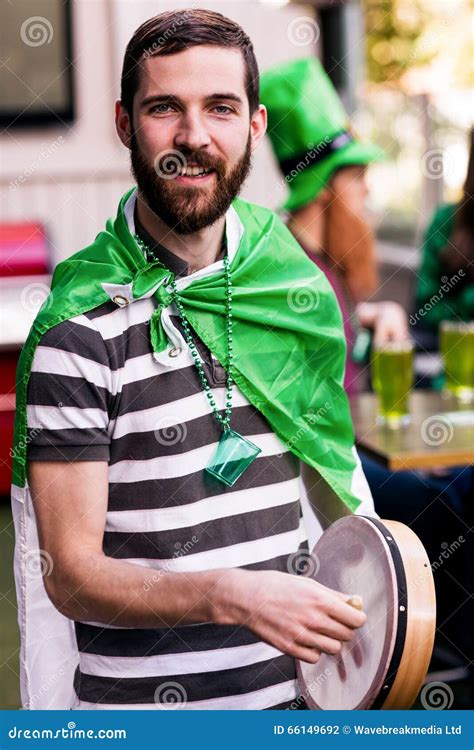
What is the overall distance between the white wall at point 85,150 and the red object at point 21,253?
35 centimetres

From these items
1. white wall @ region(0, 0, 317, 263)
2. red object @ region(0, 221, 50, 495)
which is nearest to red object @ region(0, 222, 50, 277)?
red object @ region(0, 221, 50, 495)

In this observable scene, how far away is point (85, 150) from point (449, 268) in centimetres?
232

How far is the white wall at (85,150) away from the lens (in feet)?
16.5

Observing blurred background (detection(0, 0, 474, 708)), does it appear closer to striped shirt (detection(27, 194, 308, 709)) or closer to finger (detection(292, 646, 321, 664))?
striped shirt (detection(27, 194, 308, 709))

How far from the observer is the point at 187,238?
4.05 feet

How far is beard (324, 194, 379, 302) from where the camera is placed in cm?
273

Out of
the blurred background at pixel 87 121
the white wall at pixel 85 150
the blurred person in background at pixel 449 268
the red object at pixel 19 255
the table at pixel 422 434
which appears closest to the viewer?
the table at pixel 422 434

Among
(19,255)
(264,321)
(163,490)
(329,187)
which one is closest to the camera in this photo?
(163,490)

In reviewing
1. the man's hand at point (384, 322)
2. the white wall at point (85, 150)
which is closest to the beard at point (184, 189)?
the man's hand at point (384, 322)

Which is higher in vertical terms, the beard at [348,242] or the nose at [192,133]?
the nose at [192,133]

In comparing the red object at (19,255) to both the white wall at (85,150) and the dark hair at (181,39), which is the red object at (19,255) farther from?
the dark hair at (181,39)

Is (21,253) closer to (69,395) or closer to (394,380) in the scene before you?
(394,380)

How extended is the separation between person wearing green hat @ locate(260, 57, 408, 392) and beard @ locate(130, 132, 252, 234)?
1184 mm

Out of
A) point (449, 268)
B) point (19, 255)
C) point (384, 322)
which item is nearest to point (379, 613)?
point (384, 322)
